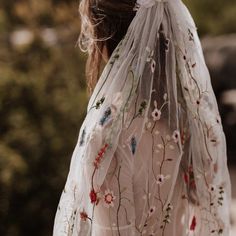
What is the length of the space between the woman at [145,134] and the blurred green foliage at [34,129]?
1.96 m

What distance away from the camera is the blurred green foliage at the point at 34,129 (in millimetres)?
4242

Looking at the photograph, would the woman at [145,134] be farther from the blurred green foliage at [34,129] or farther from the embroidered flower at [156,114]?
the blurred green foliage at [34,129]

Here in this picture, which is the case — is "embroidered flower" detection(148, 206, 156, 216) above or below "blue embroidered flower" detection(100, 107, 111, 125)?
below

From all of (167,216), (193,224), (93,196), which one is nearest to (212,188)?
(193,224)

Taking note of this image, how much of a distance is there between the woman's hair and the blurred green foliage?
2.01 metres

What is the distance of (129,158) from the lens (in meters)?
2.05

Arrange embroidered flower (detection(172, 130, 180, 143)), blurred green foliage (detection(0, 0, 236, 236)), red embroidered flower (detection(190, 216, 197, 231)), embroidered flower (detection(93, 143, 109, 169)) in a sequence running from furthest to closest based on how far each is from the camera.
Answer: blurred green foliage (detection(0, 0, 236, 236))
red embroidered flower (detection(190, 216, 197, 231))
embroidered flower (detection(172, 130, 180, 143))
embroidered flower (detection(93, 143, 109, 169))

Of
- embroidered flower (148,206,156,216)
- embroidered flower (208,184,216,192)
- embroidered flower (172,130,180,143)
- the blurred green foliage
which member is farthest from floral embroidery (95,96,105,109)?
the blurred green foliage

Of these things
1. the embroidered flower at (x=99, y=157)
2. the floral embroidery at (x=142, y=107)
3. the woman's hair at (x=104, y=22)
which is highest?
the woman's hair at (x=104, y=22)

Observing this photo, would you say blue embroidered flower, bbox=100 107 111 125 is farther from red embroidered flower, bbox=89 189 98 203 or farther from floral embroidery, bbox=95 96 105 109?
red embroidered flower, bbox=89 189 98 203

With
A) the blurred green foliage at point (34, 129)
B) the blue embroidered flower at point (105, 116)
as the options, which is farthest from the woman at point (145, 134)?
the blurred green foliage at point (34, 129)

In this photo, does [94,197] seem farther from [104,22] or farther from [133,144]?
[104,22]

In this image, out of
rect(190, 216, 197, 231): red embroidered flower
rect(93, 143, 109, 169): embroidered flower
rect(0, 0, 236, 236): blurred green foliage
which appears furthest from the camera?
rect(0, 0, 236, 236): blurred green foliage

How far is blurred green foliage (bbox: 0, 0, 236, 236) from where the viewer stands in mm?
4242
